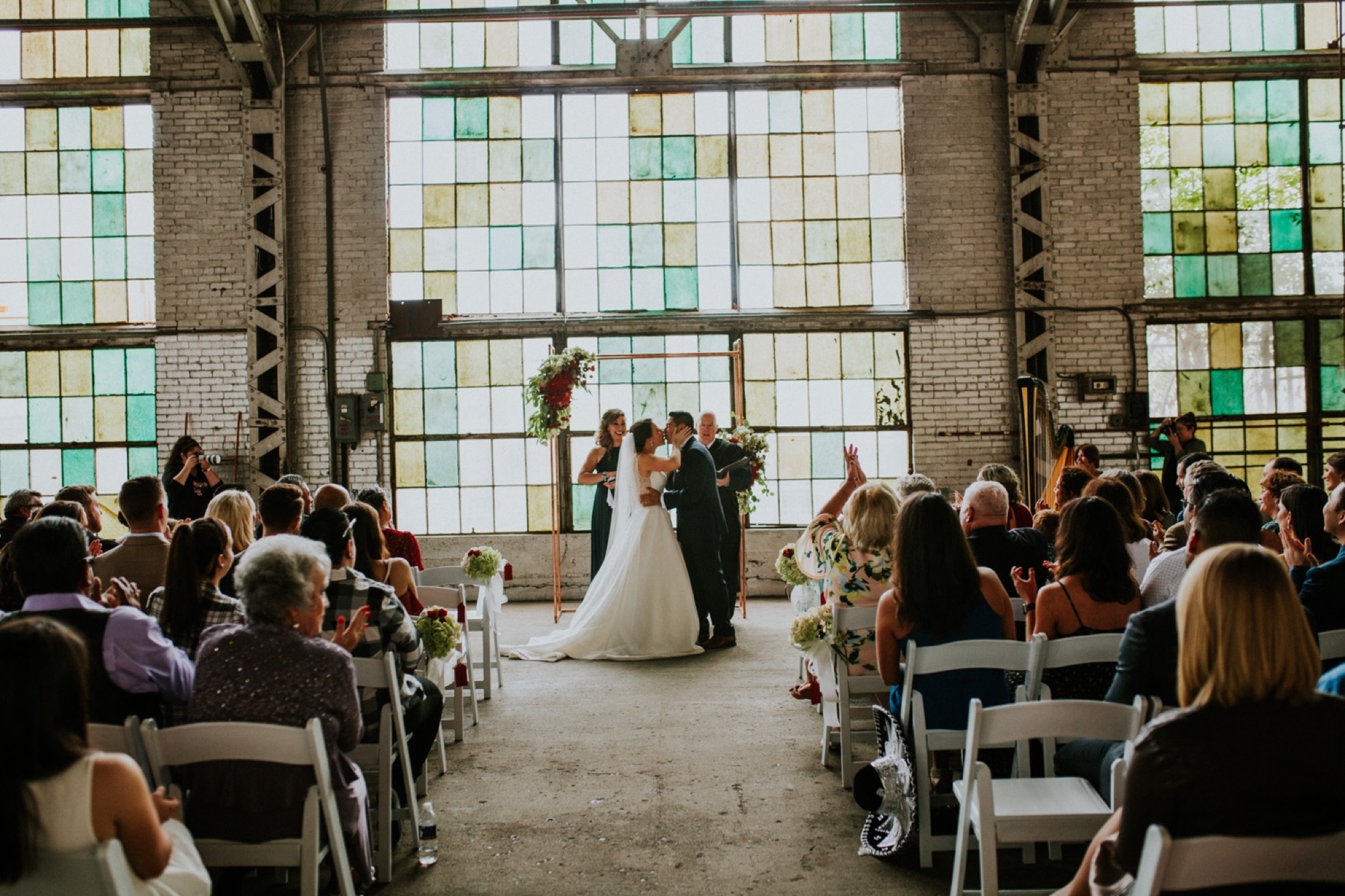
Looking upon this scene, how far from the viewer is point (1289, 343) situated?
1115 centimetres

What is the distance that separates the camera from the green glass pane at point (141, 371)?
1102 centimetres

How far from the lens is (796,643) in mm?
5152

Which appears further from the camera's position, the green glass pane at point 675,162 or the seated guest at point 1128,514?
Result: the green glass pane at point 675,162

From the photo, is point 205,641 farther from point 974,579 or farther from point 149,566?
point 974,579

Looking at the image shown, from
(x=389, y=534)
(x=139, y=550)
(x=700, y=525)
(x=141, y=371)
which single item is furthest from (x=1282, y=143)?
(x=141, y=371)

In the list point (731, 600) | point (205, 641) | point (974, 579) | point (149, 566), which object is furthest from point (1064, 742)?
point (731, 600)

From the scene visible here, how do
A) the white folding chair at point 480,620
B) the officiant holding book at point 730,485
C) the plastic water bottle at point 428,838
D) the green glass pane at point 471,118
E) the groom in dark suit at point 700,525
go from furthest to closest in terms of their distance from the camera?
1. the green glass pane at point 471,118
2. the officiant holding book at point 730,485
3. the groom in dark suit at point 700,525
4. the white folding chair at point 480,620
5. the plastic water bottle at point 428,838

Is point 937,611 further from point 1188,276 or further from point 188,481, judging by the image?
point 1188,276

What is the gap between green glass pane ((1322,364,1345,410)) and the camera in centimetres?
1116

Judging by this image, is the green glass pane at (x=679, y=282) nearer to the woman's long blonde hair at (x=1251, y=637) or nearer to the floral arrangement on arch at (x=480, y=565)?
the floral arrangement on arch at (x=480, y=565)

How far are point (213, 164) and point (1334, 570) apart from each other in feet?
33.0

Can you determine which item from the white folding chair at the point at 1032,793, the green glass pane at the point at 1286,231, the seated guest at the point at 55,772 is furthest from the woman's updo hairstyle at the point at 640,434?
A: the green glass pane at the point at 1286,231

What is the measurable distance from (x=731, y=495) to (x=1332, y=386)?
249 inches

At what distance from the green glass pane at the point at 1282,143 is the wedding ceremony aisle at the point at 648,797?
7665 mm
